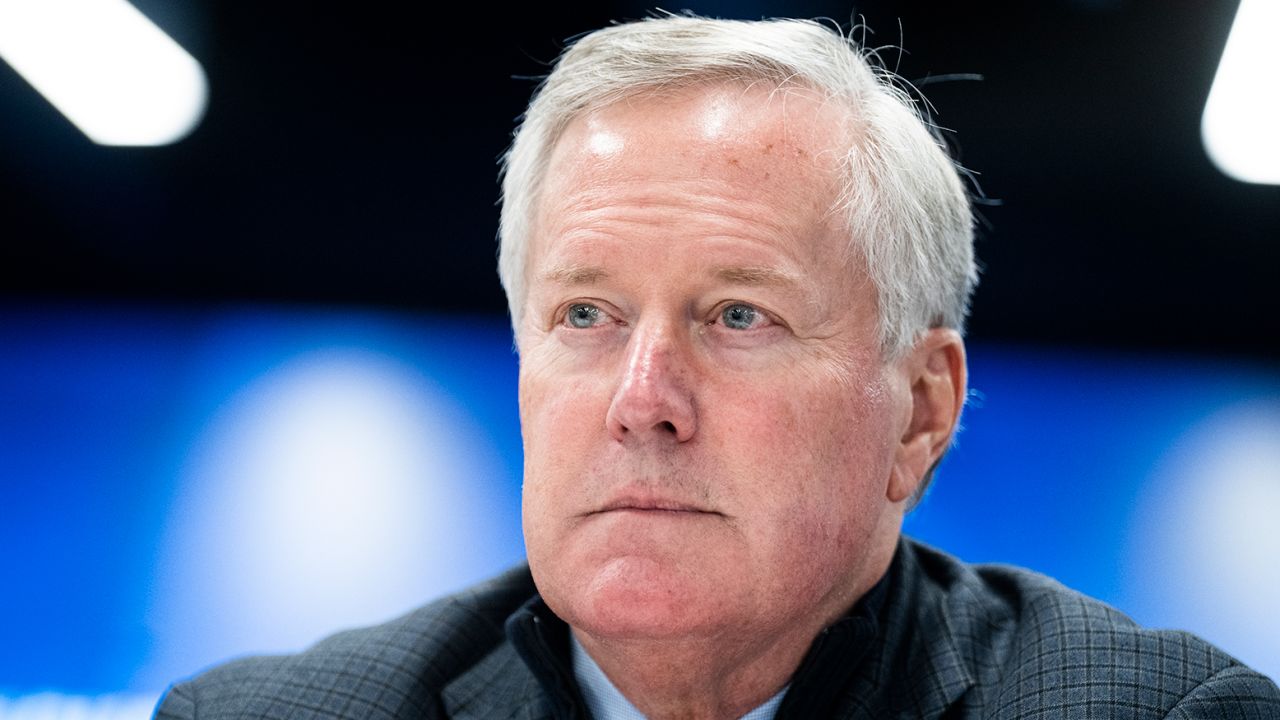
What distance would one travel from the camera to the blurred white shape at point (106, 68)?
291 centimetres

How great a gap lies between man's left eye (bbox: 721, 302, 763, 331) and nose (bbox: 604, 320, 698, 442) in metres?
0.09

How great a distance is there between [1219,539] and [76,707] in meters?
2.95

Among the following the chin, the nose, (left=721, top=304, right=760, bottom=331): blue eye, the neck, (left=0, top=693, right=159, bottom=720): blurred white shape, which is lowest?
(left=0, top=693, right=159, bottom=720): blurred white shape

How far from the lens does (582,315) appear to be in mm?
1803

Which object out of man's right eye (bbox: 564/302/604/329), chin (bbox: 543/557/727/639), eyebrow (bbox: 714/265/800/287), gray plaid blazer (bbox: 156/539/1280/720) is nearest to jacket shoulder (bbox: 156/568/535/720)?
gray plaid blazer (bbox: 156/539/1280/720)

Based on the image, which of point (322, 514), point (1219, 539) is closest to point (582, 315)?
point (322, 514)

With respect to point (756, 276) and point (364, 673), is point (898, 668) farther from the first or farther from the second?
point (364, 673)

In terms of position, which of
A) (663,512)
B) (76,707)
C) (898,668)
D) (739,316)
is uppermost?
(739,316)

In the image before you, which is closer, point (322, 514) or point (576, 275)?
point (576, 275)

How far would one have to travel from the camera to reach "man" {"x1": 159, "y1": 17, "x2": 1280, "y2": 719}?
5.27 feet

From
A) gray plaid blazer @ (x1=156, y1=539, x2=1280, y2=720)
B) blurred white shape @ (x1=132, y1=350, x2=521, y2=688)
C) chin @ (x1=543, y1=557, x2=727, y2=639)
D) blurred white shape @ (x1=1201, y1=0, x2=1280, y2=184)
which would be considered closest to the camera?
chin @ (x1=543, y1=557, x2=727, y2=639)

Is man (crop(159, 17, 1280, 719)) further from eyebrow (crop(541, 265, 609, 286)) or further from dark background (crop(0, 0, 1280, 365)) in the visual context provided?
dark background (crop(0, 0, 1280, 365))

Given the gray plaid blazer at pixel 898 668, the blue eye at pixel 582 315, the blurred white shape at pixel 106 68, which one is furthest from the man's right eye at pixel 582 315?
the blurred white shape at pixel 106 68

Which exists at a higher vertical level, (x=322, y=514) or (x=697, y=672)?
(x=697, y=672)
